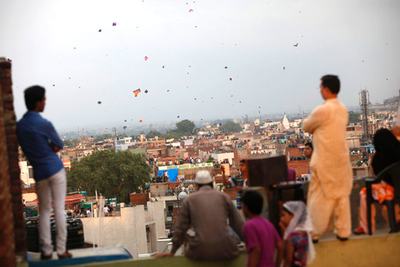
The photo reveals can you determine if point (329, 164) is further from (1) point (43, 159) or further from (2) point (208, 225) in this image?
(1) point (43, 159)

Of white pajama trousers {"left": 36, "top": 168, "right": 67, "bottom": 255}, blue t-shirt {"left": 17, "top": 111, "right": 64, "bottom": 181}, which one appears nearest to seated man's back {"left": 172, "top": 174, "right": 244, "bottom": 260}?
white pajama trousers {"left": 36, "top": 168, "right": 67, "bottom": 255}

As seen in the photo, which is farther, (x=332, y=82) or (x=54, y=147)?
(x=332, y=82)

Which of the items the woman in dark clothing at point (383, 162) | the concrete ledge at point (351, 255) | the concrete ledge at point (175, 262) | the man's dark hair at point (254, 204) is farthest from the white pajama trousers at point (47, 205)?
the woman in dark clothing at point (383, 162)

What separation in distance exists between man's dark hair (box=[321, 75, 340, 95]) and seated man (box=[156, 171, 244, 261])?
121cm

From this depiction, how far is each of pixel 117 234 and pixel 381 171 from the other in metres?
14.7

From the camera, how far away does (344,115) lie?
336cm

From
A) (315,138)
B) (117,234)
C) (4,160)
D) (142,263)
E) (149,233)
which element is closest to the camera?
(4,160)

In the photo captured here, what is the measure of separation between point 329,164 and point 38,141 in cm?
221

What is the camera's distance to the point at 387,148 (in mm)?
3559

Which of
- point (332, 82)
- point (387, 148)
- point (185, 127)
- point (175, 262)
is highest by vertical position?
point (332, 82)

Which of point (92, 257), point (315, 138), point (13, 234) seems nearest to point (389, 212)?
point (315, 138)

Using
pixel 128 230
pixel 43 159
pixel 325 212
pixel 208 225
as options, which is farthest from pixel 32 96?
pixel 128 230

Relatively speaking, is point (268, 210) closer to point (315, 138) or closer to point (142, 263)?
point (315, 138)

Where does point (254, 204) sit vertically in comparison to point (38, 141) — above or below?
below
